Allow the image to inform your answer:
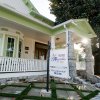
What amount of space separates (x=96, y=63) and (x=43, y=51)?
19.6 feet

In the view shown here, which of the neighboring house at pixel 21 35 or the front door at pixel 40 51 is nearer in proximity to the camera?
the neighboring house at pixel 21 35

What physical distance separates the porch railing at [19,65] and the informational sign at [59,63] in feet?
3.85

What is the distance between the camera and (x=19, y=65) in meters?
8.46

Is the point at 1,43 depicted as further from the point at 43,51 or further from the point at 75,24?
the point at 43,51

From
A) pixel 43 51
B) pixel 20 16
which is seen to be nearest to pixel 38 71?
pixel 20 16

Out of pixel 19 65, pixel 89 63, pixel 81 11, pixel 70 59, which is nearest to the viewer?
pixel 19 65

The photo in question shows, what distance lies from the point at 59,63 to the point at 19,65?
2376mm

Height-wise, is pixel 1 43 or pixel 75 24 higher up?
pixel 75 24

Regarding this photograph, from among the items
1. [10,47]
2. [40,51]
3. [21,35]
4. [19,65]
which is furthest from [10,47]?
[40,51]

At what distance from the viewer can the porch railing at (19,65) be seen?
764 centimetres

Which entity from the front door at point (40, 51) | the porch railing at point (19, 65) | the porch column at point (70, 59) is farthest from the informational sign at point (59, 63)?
the front door at point (40, 51)

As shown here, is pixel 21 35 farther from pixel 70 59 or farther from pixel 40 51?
pixel 40 51

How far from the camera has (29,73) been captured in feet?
29.6

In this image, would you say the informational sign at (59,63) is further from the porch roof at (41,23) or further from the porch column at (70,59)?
the porch roof at (41,23)
